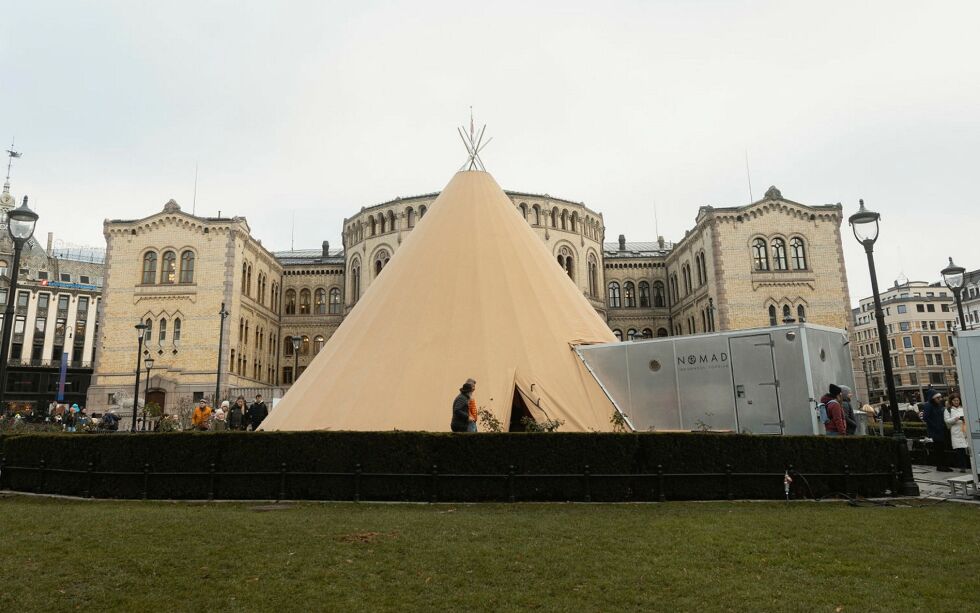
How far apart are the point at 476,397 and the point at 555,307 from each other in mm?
3758

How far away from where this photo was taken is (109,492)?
10.2m

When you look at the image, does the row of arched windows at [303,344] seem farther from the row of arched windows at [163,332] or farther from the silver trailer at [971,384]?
the silver trailer at [971,384]

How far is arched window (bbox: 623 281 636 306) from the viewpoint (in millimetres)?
55844

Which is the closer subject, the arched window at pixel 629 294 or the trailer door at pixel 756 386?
the trailer door at pixel 756 386

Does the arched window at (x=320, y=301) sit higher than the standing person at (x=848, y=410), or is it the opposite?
the arched window at (x=320, y=301)

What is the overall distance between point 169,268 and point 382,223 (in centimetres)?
1676

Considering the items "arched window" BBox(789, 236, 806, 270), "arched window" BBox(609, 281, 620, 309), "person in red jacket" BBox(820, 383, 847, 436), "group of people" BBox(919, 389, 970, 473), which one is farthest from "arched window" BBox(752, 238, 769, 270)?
"person in red jacket" BBox(820, 383, 847, 436)

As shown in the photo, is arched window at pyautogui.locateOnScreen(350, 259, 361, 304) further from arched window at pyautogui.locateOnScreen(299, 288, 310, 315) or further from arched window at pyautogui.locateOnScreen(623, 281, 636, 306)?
arched window at pyautogui.locateOnScreen(623, 281, 636, 306)

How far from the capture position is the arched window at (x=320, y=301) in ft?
182

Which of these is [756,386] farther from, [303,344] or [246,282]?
[303,344]

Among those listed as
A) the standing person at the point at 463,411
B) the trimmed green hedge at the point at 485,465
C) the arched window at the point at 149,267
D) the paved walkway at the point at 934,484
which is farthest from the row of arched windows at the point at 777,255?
the arched window at the point at 149,267

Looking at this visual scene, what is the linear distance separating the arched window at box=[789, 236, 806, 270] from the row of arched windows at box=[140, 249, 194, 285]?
146 ft

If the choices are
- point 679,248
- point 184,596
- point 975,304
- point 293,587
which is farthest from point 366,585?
point 975,304

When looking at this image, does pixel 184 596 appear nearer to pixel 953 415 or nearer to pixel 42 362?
pixel 953 415
